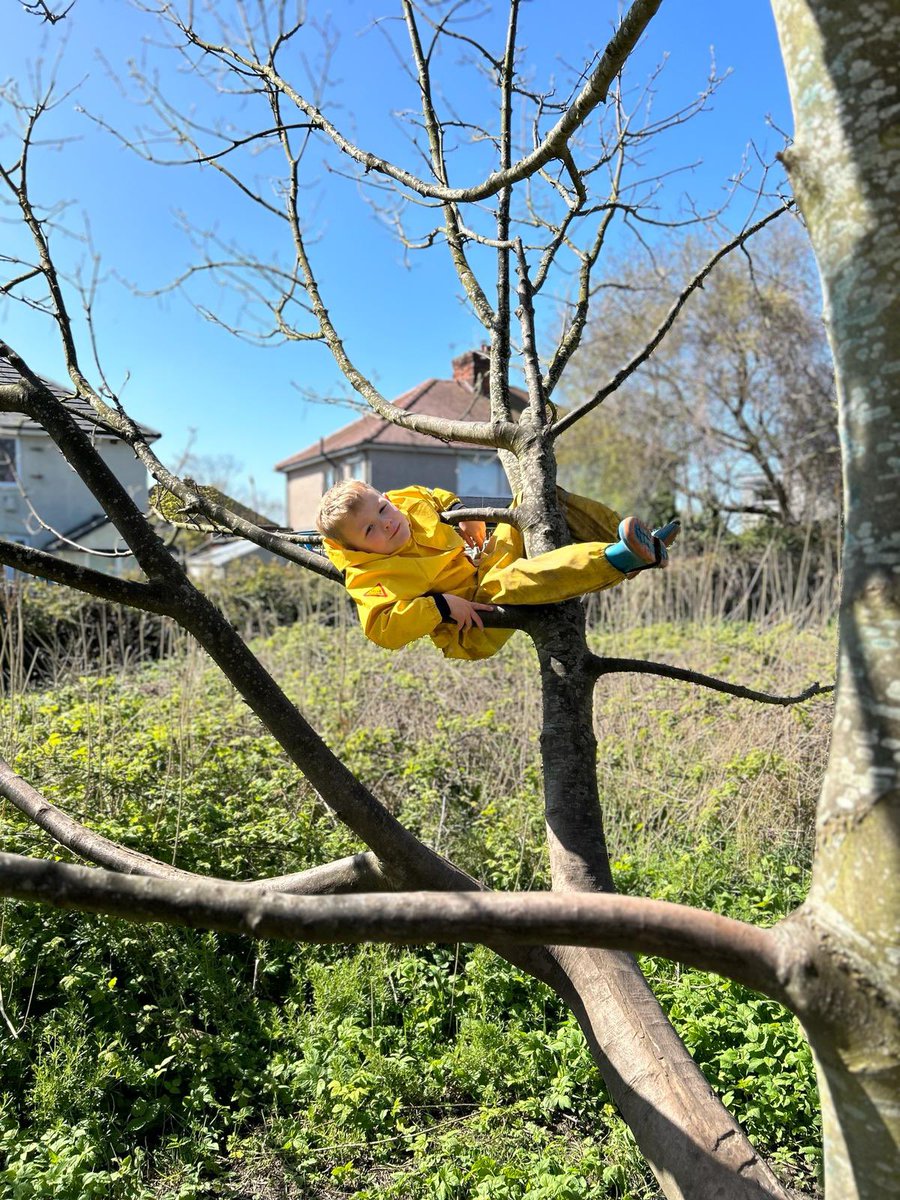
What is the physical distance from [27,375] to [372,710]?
16.0 feet

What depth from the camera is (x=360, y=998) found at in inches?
137

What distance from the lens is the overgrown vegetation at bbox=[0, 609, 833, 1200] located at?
2.80m

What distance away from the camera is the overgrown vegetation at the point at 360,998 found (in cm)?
280

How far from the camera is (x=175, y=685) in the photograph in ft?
22.1

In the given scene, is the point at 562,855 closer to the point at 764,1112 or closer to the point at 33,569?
the point at 33,569

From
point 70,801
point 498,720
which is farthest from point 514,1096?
point 498,720

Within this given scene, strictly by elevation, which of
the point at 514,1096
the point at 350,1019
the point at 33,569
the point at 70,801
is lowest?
the point at 514,1096

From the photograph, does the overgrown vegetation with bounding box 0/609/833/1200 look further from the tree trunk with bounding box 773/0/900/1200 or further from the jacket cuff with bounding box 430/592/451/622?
the tree trunk with bounding box 773/0/900/1200

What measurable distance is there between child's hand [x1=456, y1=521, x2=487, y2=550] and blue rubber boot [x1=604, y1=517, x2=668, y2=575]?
627 mm

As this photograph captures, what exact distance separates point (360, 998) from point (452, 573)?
2069mm

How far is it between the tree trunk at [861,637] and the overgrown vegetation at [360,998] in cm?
210

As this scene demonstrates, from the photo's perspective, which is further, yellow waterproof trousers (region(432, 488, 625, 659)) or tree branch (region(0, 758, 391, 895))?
yellow waterproof trousers (region(432, 488, 625, 659))

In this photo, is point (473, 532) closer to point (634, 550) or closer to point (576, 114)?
point (634, 550)

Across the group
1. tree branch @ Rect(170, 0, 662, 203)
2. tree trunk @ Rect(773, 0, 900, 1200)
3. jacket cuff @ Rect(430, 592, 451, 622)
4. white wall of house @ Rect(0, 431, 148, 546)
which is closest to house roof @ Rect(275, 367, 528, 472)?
white wall of house @ Rect(0, 431, 148, 546)
